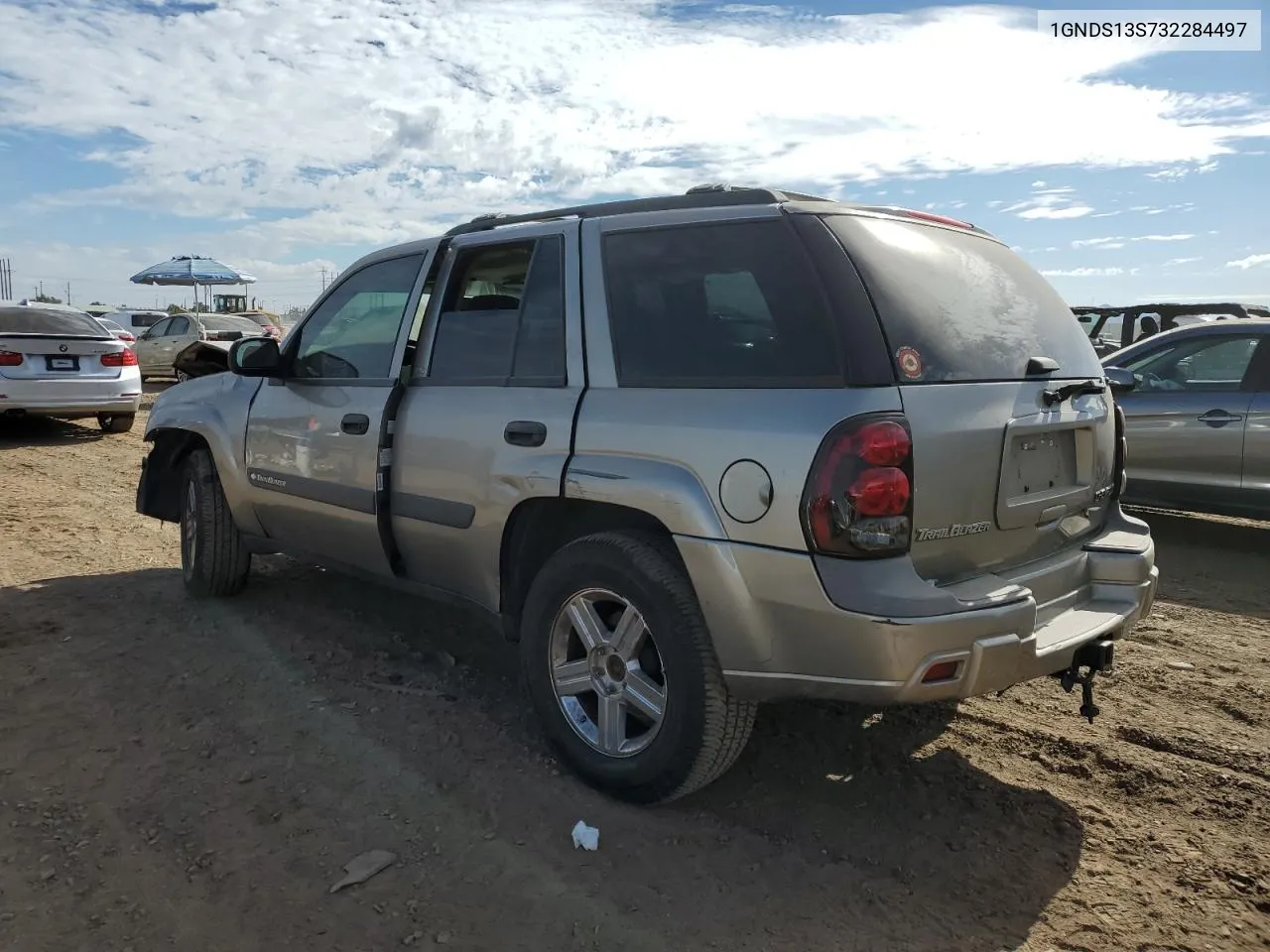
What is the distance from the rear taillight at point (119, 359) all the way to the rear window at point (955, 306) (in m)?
11.2

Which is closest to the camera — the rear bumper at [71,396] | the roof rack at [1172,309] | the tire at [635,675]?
the tire at [635,675]

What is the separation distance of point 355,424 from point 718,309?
5.95 feet

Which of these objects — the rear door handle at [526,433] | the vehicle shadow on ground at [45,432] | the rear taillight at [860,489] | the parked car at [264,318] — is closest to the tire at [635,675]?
the rear door handle at [526,433]

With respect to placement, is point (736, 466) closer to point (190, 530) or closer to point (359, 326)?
point (359, 326)

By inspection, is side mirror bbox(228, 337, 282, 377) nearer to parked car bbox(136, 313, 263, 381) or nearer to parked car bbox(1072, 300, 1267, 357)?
parked car bbox(1072, 300, 1267, 357)

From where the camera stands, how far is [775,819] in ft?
10.2

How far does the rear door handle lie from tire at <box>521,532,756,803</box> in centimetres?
39

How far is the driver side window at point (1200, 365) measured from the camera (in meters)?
6.72

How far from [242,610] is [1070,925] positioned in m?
4.07

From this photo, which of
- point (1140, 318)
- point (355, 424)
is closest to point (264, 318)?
point (1140, 318)

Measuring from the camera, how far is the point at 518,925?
259cm

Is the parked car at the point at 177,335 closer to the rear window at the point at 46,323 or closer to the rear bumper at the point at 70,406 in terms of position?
the rear window at the point at 46,323

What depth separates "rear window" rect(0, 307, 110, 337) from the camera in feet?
37.3

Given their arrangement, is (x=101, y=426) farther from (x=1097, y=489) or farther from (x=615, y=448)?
(x=1097, y=489)
